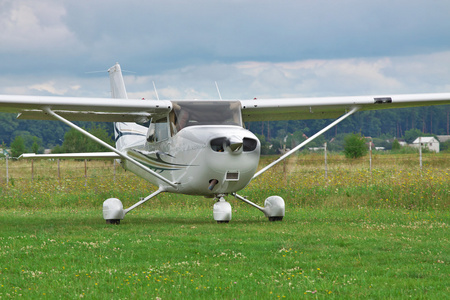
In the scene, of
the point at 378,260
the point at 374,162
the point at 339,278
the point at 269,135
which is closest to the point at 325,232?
the point at 378,260

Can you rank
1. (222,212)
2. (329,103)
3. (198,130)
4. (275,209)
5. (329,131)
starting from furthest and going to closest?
(329,131)
(329,103)
(275,209)
(222,212)
(198,130)

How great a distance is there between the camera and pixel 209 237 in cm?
1005

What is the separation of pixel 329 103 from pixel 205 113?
10.8 ft

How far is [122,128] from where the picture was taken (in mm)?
17016

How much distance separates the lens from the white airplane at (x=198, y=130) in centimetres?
1138

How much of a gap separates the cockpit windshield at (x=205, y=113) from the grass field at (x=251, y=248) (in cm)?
209

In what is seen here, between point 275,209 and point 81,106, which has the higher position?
point 81,106

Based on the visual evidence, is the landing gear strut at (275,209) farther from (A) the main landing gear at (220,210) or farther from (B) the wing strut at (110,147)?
(B) the wing strut at (110,147)

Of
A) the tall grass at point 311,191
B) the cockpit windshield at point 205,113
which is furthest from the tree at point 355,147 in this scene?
the cockpit windshield at point 205,113

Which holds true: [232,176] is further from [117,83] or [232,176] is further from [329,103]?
[117,83]

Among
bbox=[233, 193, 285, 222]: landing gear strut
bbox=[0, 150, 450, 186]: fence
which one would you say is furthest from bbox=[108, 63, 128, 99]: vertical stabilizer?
bbox=[233, 193, 285, 222]: landing gear strut

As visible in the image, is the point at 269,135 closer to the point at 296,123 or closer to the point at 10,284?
the point at 296,123

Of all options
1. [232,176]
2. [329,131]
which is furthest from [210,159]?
[329,131]

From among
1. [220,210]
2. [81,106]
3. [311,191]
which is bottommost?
[311,191]
